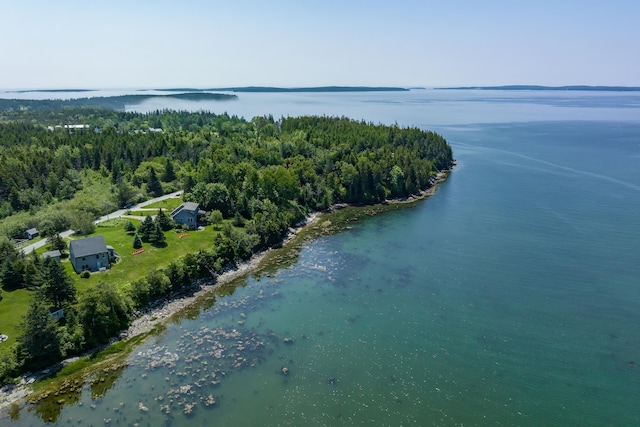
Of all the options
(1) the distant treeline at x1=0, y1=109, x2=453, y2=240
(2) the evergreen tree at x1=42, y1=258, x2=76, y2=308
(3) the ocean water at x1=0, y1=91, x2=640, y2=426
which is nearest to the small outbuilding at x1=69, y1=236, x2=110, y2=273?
(2) the evergreen tree at x1=42, y1=258, x2=76, y2=308

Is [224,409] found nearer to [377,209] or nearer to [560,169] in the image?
[377,209]

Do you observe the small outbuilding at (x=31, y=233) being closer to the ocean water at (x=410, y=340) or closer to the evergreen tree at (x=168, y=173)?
the ocean water at (x=410, y=340)

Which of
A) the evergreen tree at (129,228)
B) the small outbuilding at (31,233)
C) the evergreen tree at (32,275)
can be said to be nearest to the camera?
the evergreen tree at (32,275)

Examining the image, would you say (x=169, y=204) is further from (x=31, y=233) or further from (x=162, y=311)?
(x=162, y=311)

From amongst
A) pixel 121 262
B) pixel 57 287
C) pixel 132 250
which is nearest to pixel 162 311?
pixel 57 287

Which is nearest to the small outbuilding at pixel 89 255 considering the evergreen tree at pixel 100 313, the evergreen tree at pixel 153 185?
the evergreen tree at pixel 100 313

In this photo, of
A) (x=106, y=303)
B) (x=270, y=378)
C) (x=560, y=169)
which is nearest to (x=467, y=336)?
(x=270, y=378)
